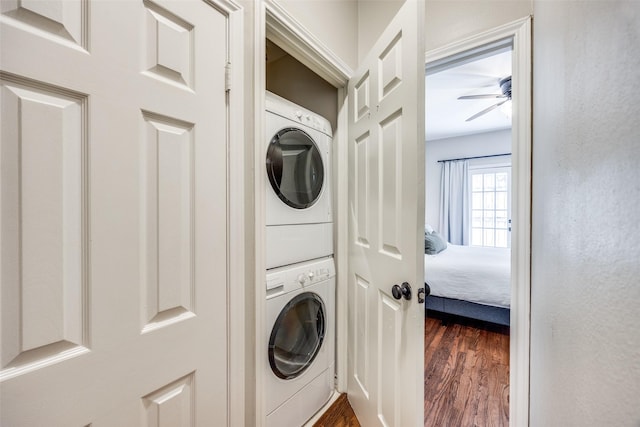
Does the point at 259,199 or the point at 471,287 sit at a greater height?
the point at 259,199

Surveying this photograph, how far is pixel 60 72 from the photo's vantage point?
0.52m

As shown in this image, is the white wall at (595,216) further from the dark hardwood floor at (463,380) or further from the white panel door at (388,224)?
the dark hardwood floor at (463,380)

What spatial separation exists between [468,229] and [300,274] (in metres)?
4.54

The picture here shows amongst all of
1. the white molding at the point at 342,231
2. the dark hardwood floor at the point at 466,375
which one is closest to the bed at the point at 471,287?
the dark hardwood floor at the point at 466,375

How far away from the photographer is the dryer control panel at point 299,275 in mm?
1106

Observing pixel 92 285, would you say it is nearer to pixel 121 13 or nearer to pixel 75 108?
pixel 75 108

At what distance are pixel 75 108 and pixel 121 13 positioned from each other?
272 millimetres

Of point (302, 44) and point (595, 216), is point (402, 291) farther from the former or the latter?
point (302, 44)

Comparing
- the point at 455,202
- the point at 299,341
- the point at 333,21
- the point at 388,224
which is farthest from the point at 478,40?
the point at 455,202

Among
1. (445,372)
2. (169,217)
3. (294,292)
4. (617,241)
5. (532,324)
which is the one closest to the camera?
(617,241)

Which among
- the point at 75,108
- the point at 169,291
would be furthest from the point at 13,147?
the point at 169,291

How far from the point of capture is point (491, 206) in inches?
178

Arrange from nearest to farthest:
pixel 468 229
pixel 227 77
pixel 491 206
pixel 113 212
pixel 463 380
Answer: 1. pixel 113 212
2. pixel 227 77
3. pixel 463 380
4. pixel 491 206
5. pixel 468 229

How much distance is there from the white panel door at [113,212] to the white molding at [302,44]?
0.28 m
